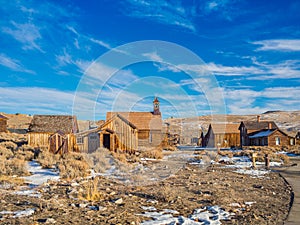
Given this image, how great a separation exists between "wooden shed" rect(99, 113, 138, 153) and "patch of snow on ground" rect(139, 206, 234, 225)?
18737 mm

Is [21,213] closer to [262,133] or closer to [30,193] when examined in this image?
[30,193]

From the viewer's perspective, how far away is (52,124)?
2920 centimetres

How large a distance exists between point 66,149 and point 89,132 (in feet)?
9.32

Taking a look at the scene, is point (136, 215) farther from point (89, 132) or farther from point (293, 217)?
point (89, 132)

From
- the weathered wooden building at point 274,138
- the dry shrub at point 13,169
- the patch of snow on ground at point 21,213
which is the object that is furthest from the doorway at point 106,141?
the weathered wooden building at point 274,138

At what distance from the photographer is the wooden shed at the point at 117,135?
25.8 metres

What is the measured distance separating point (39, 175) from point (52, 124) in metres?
17.3

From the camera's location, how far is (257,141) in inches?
1802

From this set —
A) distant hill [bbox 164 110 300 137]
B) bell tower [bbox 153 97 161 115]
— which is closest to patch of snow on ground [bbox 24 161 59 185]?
bell tower [bbox 153 97 161 115]

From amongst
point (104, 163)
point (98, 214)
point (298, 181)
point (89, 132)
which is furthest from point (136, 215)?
point (89, 132)

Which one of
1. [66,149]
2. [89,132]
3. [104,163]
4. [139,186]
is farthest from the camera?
[89,132]

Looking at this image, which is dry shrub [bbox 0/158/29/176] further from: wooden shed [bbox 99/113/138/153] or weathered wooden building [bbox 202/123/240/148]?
weathered wooden building [bbox 202/123/240/148]

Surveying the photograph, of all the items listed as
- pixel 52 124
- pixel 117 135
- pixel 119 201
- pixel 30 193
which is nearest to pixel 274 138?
pixel 117 135

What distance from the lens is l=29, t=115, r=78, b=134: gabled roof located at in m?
28.5
